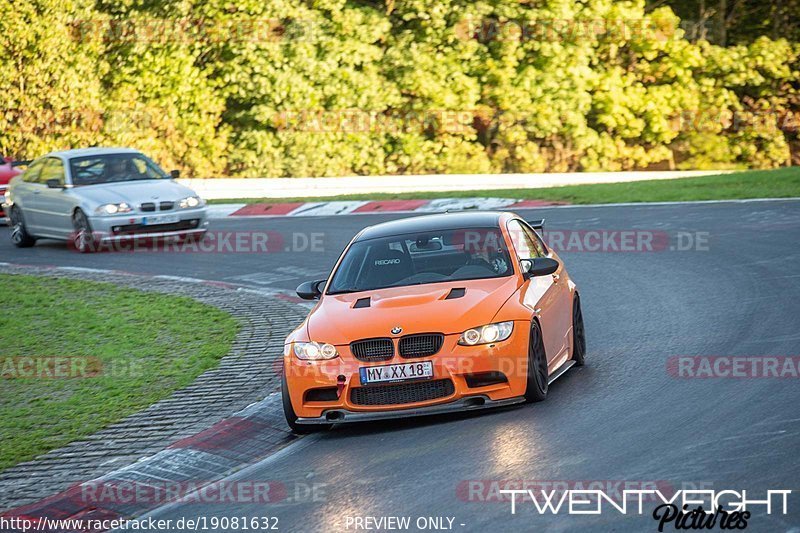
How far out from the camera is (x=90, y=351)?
12.5 m

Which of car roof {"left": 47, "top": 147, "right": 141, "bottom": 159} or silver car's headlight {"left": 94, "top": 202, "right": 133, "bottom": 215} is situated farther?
car roof {"left": 47, "top": 147, "right": 141, "bottom": 159}

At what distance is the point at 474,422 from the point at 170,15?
100ft

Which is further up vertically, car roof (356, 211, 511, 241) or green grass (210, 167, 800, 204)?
car roof (356, 211, 511, 241)

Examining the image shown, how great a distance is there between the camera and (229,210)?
27.0 meters

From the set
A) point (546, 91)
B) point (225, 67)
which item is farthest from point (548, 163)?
point (225, 67)

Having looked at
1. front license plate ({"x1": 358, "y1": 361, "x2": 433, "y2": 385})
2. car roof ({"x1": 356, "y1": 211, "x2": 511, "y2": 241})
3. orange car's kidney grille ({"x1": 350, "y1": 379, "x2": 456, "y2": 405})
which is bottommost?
orange car's kidney grille ({"x1": 350, "y1": 379, "x2": 456, "y2": 405})

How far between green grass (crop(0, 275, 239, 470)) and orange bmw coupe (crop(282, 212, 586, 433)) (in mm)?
1655

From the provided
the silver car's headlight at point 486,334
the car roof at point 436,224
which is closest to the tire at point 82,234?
the car roof at point 436,224

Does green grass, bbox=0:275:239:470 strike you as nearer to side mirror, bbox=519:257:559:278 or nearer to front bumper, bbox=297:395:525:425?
front bumper, bbox=297:395:525:425

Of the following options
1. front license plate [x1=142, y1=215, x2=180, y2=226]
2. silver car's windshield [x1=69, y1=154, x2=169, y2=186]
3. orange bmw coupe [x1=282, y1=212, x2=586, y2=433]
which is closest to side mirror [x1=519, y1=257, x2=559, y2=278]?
orange bmw coupe [x1=282, y1=212, x2=586, y2=433]

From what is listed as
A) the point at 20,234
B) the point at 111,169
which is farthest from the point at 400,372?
the point at 20,234

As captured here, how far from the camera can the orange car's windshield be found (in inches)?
396

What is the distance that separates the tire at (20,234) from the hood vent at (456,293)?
→ 14206mm

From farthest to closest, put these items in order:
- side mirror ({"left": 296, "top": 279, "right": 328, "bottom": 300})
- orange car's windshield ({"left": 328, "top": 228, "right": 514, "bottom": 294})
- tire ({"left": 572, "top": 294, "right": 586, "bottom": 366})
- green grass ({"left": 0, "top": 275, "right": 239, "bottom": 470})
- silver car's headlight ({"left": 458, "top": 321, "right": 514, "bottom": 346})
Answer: tire ({"left": 572, "top": 294, "right": 586, "bottom": 366}) < side mirror ({"left": 296, "top": 279, "right": 328, "bottom": 300}) < orange car's windshield ({"left": 328, "top": 228, "right": 514, "bottom": 294}) < green grass ({"left": 0, "top": 275, "right": 239, "bottom": 470}) < silver car's headlight ({"left": 458, "top": 321, "right": 514, "bottom": 346})
